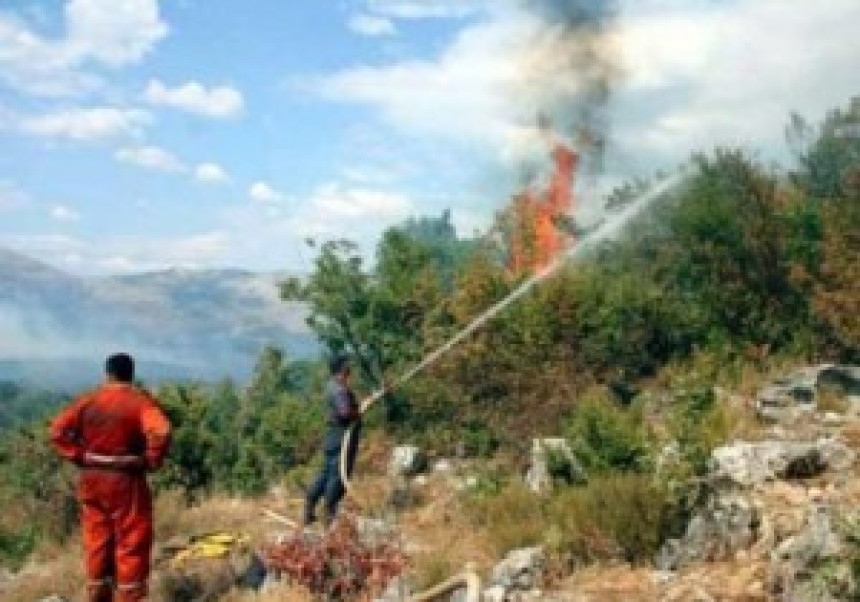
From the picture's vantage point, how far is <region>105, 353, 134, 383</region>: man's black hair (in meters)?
9.36

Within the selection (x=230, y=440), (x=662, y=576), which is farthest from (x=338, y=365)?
(x=230, y=440)

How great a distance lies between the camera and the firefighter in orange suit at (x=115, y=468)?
9094mm

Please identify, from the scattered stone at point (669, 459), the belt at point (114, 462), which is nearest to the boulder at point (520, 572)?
the scattered stone at point (669, 459)

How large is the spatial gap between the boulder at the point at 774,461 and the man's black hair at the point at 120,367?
15.9ft

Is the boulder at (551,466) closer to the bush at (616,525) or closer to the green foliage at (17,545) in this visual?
the bush at (616,525)

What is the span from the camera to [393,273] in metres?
38.7

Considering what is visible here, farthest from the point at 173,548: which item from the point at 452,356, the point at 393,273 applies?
the point at 393,273

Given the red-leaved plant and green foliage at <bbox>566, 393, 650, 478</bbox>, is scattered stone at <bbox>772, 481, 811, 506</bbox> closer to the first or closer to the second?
green foliage at <bbox>566, 393, 650, 478</bbox>

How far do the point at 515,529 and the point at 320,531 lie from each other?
2.28 metres

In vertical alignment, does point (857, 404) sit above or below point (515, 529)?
above

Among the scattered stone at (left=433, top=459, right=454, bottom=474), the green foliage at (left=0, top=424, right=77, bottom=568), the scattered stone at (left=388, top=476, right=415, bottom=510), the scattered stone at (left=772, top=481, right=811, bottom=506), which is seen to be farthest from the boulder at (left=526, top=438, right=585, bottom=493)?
the green foliage at (left=0, top=424, right=77, bottom=568)

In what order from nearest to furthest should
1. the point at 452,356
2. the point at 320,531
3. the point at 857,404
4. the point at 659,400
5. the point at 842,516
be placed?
the point at 842,516 < the point at 320,531 < the point at 857,404 < the point at 659,400 < the point at 452,356

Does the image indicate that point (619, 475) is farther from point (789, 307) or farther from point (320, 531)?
point (789, 307)

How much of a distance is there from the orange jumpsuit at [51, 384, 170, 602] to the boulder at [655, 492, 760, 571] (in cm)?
409
